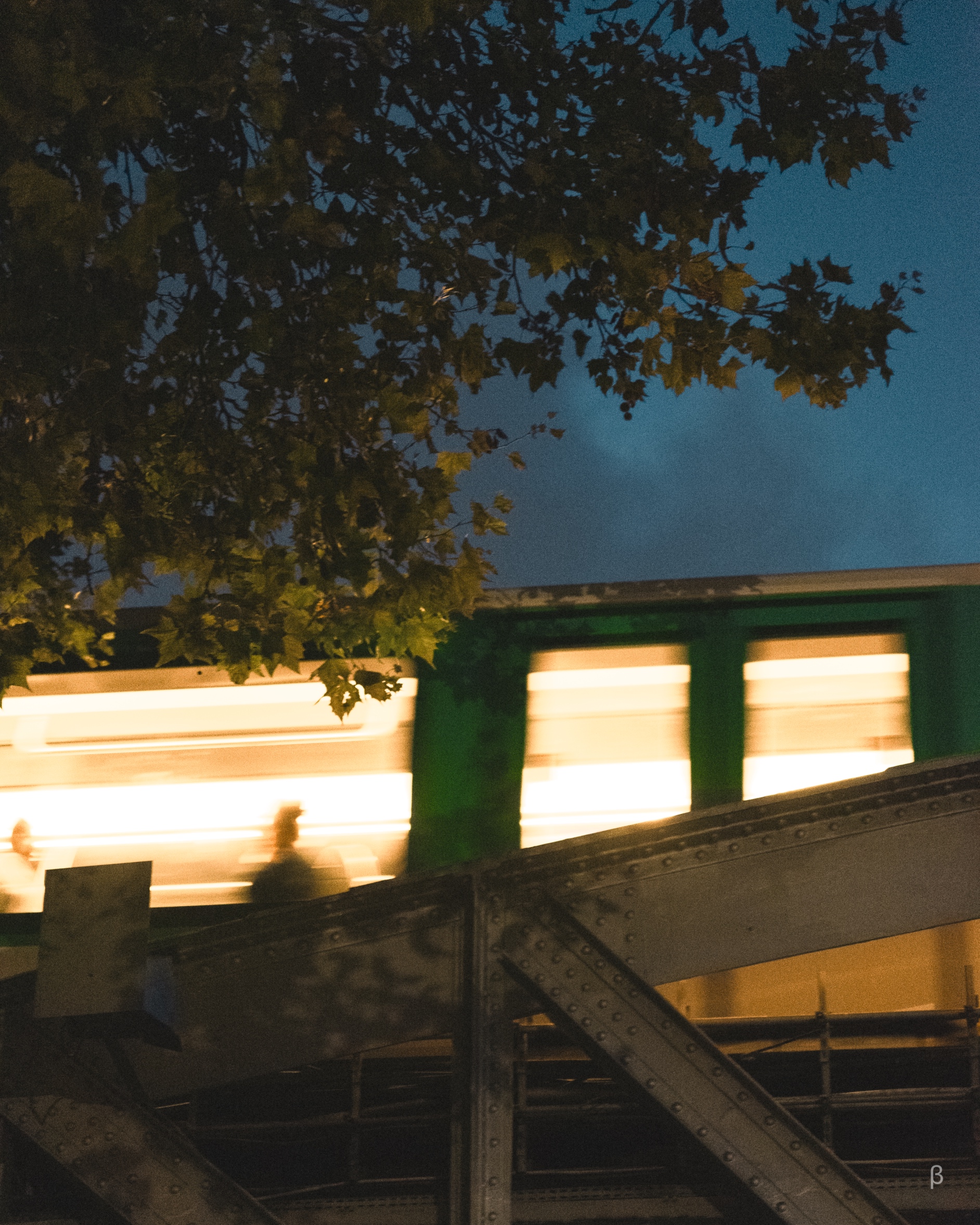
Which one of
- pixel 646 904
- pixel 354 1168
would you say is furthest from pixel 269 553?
pixel 354 1168

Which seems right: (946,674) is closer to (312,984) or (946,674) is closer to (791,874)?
(791,874)

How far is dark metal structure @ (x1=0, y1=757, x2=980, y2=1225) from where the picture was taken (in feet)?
19.5

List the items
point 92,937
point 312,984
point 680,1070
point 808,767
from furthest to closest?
point 808,767 < point 312,984 < point 92,937 < point 680,1070

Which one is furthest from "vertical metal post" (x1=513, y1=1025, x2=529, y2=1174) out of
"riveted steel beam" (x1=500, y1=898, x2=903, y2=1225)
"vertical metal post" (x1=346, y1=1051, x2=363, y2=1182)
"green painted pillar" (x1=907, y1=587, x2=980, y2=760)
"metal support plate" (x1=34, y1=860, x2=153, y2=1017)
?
"metal support plate" (x1=34, y1=860, x2=153, y2=1017)

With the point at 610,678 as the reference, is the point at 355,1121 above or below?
below

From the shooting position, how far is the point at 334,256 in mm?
Result: 6840

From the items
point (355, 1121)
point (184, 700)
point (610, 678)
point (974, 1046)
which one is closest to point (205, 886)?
point (184, 700)

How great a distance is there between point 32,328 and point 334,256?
1.48 meters

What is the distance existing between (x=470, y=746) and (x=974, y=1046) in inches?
130

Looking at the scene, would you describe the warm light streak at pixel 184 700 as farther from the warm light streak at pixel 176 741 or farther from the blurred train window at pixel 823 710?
the blurred train window at pixel 823 710

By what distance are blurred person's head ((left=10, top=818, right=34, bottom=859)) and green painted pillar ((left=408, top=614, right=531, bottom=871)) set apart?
249cm

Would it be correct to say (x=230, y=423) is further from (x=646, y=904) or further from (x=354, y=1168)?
(x=354, y=1168)

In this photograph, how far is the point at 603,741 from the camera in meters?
8.33

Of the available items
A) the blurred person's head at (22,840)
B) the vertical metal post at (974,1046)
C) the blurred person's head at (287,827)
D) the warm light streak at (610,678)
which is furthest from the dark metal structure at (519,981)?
the blurred person's head at (22,840)
